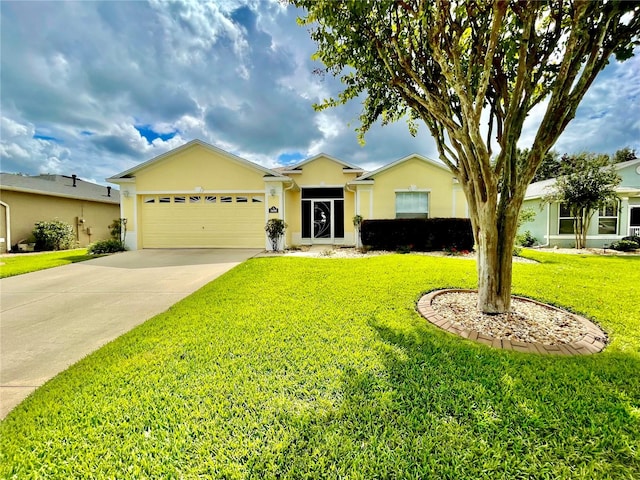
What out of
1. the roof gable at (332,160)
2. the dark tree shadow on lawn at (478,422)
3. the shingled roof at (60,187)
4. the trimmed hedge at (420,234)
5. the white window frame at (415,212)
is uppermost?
the roof gable at (332,160)

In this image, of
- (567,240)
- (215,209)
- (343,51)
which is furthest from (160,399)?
(567,240)

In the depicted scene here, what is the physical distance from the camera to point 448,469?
1754 mm

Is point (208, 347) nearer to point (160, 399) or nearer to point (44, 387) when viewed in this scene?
point (160, 399)

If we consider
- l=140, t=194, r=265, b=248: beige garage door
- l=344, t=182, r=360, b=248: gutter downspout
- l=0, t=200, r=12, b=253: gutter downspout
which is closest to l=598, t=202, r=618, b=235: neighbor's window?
l=344, t=182, r=360, b=248: gutter downspout

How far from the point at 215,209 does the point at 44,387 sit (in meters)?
11.5

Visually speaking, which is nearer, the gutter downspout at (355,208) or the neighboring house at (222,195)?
the neighboring house at (222,195)

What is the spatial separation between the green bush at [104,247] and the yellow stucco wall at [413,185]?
12.5 metres

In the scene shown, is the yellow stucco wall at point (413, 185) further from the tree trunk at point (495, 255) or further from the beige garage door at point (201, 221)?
the tree trunk at point (495, 255)

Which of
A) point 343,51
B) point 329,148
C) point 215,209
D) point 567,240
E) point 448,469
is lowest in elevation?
point 448,469

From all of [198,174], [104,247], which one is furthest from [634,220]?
[104,247]

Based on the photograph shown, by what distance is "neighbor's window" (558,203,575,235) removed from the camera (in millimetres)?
15281

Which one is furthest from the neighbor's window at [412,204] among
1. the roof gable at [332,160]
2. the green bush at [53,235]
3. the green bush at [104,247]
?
the green bush at [53,235]

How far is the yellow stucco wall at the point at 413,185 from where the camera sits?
14375 millimetres

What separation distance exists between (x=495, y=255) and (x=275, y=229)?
9.80 m
